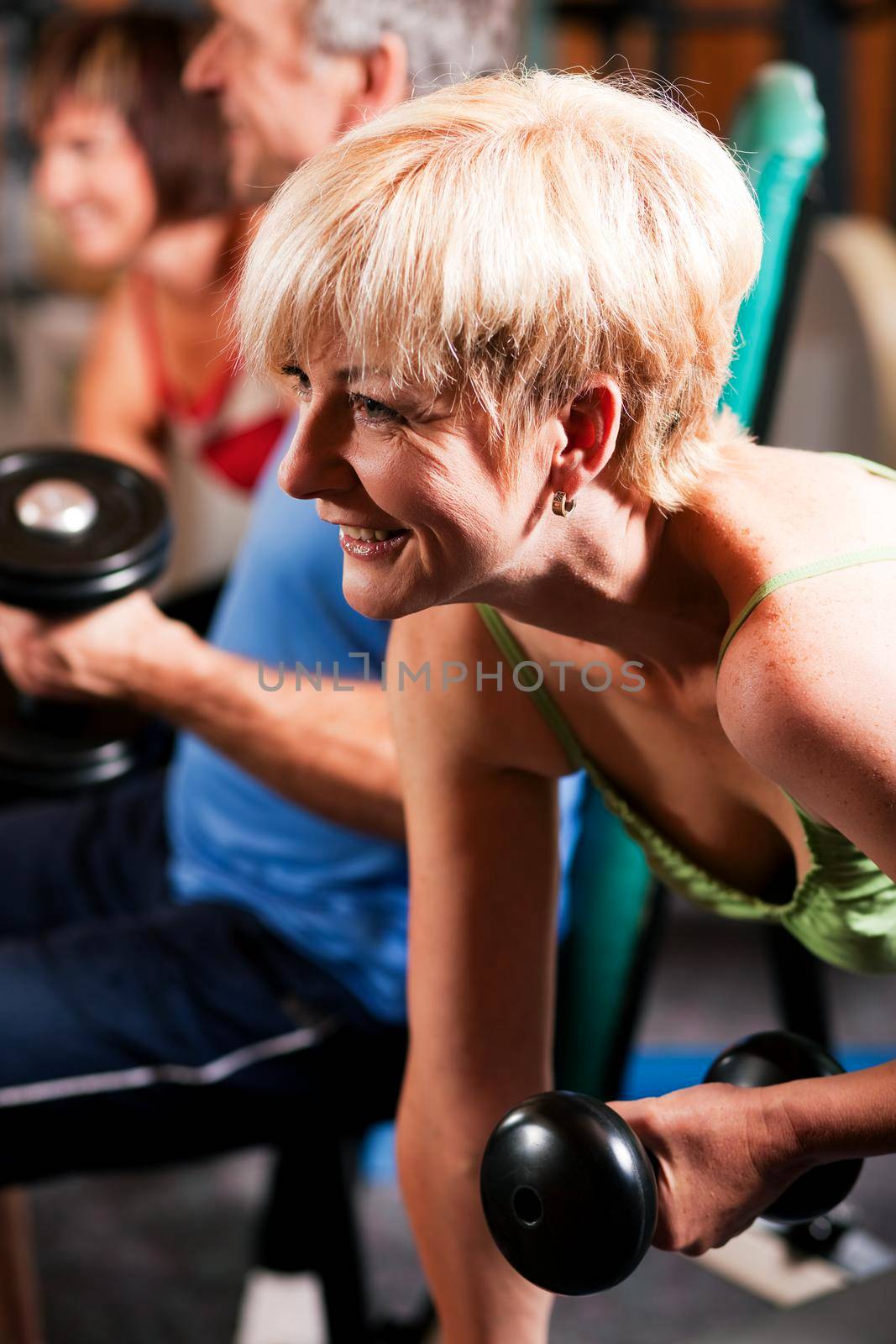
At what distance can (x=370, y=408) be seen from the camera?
502 millimetres

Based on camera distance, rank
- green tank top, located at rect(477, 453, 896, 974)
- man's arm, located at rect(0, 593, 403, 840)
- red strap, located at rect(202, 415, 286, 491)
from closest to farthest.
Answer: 1. green tank top, located at rect(477, 453, 896, 974)
2. man's arm, located at rect(0, 593, 403, 840)
3. red strap, located at rect(202, 415, 286, 491)

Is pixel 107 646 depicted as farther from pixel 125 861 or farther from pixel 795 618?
pixel 795 618

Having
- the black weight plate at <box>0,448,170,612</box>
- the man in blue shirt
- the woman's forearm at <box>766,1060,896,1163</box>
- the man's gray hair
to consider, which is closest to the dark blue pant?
the man in blue shirt

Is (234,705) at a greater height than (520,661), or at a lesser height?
lesser

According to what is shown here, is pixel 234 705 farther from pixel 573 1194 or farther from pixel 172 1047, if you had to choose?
pixel 573 1194

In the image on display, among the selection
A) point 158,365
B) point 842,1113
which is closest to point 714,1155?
point 842,1113

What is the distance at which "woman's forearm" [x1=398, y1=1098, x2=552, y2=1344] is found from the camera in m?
0.72

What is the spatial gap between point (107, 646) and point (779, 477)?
562 mm

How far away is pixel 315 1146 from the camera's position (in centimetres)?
116

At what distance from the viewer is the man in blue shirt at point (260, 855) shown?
1.03 m

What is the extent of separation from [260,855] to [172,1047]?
Answer: 0.18 m

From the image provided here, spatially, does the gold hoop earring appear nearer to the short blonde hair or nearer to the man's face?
the short blonde hair

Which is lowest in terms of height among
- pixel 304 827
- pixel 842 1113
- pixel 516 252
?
pixel 304 827

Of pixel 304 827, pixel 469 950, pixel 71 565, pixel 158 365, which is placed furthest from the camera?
pixel 158 365
